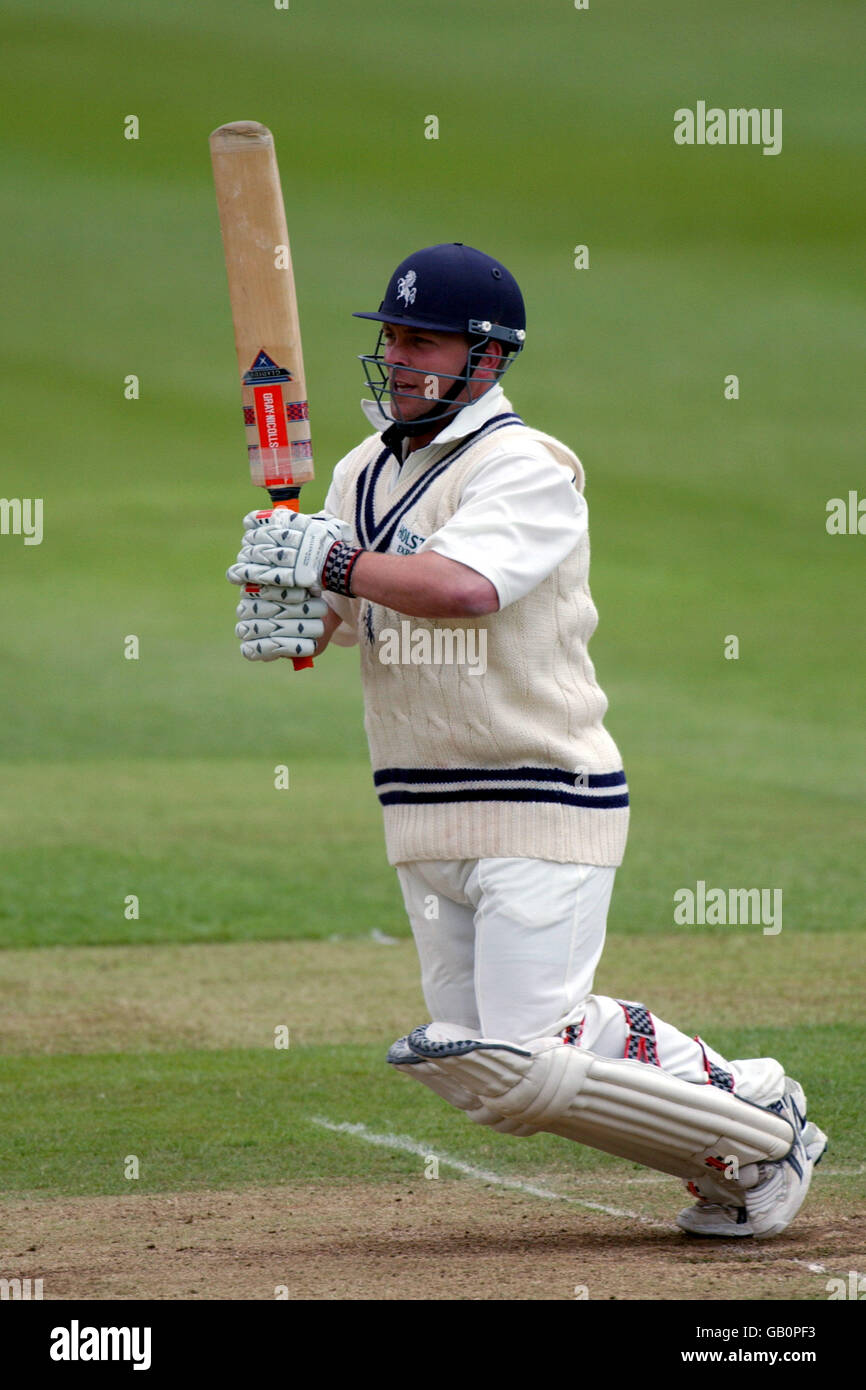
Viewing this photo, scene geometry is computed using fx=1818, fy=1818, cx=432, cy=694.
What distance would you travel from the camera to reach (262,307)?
4465 mm

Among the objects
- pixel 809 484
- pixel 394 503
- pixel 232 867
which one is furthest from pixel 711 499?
pixel 394 503

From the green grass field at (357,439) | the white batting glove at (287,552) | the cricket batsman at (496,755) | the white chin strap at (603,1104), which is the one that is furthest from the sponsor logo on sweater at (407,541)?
the green grass field at (357,439)

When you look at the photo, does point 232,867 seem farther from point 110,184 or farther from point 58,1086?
point 110,184

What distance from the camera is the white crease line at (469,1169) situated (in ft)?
15.0

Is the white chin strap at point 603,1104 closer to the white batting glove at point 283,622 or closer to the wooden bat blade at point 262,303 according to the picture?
the white batting glove at point 283,622

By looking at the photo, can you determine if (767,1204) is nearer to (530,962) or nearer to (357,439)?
(530,962)

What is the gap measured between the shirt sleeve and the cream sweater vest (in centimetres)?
9

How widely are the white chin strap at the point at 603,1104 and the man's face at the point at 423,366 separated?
144 centimetres

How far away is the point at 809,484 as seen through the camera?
2198 centimetres

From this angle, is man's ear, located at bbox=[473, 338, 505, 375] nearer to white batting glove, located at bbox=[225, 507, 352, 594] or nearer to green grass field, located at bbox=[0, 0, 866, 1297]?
white batting glove, located at bbox=[225, 507, 352, 594]

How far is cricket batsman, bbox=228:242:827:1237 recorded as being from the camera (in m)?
3.94
